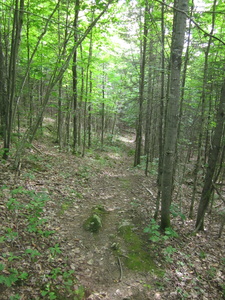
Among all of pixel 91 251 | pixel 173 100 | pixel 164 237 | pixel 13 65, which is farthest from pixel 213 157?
pixel 13 65

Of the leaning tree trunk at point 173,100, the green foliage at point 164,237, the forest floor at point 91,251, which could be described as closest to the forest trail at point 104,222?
the forest floor at point 91,251

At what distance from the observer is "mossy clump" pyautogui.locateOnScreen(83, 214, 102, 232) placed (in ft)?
17.9

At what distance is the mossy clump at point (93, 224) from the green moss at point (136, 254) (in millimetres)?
655

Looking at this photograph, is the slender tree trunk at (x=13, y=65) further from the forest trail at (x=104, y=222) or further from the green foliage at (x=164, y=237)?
the green foliage at (x=164, y=237)

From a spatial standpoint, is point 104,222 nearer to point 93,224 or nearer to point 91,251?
point 93,224

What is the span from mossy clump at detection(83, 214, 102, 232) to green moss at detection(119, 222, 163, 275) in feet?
2.15

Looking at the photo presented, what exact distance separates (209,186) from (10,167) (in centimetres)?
647

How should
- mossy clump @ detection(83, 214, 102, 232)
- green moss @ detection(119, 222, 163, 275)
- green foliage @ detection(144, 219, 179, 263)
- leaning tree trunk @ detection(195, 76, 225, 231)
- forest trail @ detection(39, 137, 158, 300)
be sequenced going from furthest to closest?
leaning tree trunk @ detection(195, 76, 225, 231) → mossy clump @ detection(83, 214, 102, 232) → green foliage @ detection(144, 219, 179, 263) → green moss @ detection(119, 222, 163, 275) → forest trail @ detection(39, 137, 158, 300)

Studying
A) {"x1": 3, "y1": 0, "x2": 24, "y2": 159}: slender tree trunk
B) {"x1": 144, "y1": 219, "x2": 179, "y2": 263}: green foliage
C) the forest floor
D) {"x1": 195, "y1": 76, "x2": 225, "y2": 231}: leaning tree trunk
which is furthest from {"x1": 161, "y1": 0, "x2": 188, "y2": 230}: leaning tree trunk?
{"x1": 3, "y1": 0, "x2": 24, "y2": 159}: slender tree trunk

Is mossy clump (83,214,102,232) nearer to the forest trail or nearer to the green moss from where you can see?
the forest trail

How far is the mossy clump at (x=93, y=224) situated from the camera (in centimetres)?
545

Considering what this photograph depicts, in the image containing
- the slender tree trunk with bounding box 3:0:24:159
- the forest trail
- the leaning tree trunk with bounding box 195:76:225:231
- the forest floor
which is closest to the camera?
the forest floor

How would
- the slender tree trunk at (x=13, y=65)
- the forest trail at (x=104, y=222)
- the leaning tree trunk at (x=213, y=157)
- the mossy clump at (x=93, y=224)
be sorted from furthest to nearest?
1. the leaning tree trunk at (x=213, y=157)
2. the slender tree trunk at (x=13, y=65)
3. the mossy clump at (x=93, y=224)
4. the forest trail at (x=104, y=222)

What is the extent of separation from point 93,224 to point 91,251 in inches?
36.6
